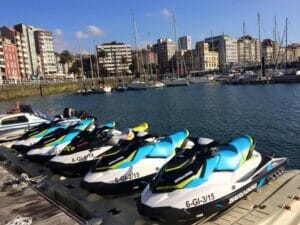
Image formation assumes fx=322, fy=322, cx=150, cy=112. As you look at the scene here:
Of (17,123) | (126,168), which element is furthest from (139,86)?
(126,168)

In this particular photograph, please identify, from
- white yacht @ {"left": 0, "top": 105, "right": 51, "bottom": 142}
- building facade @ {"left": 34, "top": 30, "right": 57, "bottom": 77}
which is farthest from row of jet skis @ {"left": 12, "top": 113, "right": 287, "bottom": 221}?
building facade @ {"left": 34, "top": 30, "right": 57, "bottom": 77}

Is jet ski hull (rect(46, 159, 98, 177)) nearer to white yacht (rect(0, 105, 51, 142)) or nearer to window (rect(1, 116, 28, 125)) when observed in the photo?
white yacht (rect(0, 105, 51, 142))

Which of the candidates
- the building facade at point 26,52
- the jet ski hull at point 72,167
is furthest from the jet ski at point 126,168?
the building facade at point 26,52

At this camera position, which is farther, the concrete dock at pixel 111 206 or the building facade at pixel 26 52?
the building facade at pixel 26 52

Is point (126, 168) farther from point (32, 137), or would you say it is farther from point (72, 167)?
point (32, 137)

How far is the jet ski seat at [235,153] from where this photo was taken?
22.5ft

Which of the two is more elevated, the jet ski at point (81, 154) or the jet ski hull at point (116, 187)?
the jet ski at point (81, 154)

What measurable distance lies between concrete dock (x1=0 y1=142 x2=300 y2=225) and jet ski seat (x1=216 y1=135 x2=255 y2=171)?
3.12 feet

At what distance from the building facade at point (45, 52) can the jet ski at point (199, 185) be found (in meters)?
171

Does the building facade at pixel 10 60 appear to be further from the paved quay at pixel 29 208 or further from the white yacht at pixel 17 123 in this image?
the paved quay at pixel 29 208

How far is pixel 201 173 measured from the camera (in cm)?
646

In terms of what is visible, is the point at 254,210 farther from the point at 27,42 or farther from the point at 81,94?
the point at 27,42

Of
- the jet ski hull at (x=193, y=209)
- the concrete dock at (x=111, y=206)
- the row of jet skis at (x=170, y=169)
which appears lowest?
the concrete dock at (x=111, y=206)

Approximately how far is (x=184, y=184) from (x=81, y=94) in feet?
314
